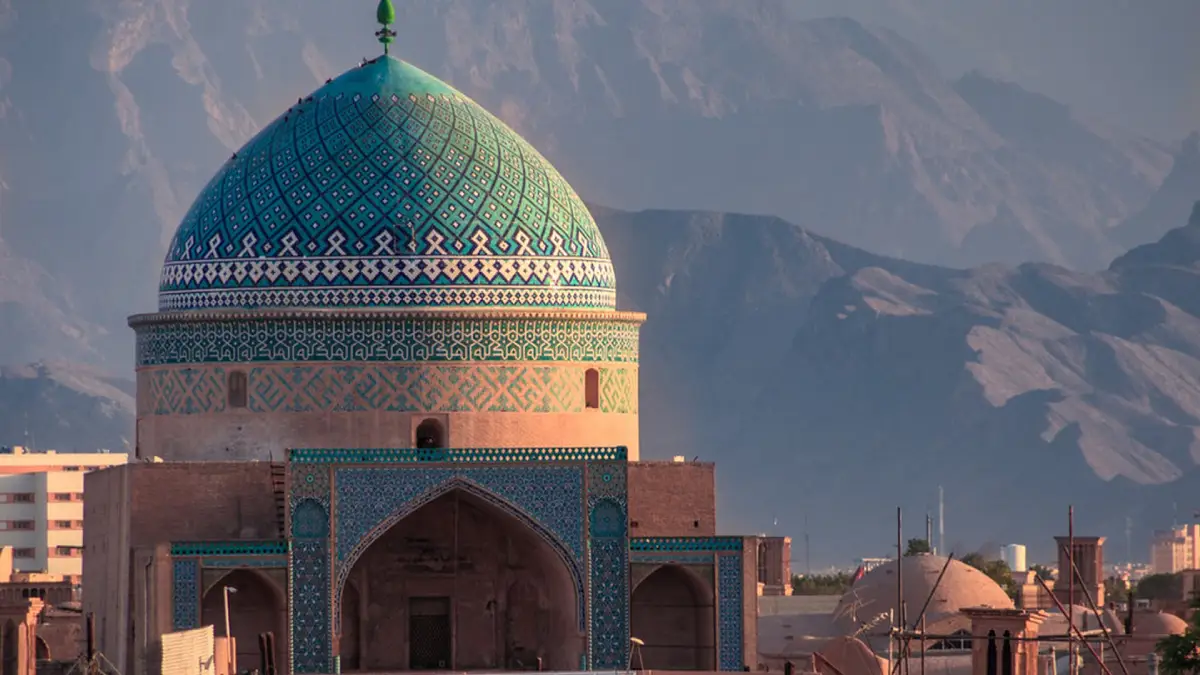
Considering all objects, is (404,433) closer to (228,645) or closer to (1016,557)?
(228,645)

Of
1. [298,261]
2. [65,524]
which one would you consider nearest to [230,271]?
[298,261]

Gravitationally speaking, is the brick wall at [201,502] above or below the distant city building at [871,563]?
below

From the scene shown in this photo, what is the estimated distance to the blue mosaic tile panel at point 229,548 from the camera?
19750 millimetres

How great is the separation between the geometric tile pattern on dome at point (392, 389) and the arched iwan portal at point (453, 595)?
765 millimetres

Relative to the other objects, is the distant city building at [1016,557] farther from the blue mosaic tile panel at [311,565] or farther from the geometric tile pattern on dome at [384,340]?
the blue mosaic tile panel at [311,565]

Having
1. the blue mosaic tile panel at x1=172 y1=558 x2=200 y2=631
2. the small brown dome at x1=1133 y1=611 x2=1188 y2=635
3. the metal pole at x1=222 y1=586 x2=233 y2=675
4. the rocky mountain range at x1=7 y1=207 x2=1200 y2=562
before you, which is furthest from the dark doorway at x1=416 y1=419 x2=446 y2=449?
the rocky mountain range at x1=7 y1=207 x2=1200 y2=562

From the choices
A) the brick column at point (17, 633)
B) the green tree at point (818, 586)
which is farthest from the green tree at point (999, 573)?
the brick column at point (17, 633)

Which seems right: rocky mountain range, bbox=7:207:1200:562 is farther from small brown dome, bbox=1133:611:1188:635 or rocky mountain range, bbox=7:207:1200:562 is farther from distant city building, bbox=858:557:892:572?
small brown dome, bbox=1133:611:1188:635

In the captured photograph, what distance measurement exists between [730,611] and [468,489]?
75.6 inches

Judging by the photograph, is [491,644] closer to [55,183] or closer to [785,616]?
[785,616]

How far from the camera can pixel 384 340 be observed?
836 inches

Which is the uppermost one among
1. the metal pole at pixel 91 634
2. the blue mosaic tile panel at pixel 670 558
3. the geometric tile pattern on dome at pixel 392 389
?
the geometric tile pattern on dome at pixel 392 389

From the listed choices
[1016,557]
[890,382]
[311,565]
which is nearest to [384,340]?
[311,565]

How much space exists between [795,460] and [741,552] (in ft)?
328
